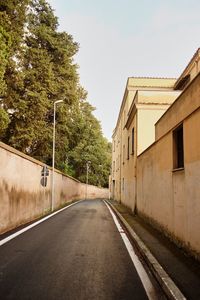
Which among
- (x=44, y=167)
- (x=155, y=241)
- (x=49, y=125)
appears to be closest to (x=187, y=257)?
(x=155, y=241)

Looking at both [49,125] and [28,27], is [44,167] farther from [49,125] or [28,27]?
[28,27]

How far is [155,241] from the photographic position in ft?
25.9

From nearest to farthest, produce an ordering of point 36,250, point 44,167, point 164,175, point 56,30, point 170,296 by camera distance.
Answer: point 170,296 < point 36,250 < point 164,175 < point 44,167 < point 56,30

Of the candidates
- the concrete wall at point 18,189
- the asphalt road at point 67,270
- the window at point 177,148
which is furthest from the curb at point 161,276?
the concrete wall at point 18,189

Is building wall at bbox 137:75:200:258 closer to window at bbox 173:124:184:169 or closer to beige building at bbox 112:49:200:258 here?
beige building at bbox 112:49:200:258

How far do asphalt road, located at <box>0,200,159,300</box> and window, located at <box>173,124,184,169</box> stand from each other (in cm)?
261

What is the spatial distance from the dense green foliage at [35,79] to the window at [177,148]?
36.5 ft

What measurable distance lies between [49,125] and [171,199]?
20.8m

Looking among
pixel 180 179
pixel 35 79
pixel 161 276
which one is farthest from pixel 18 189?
pixel 35 79

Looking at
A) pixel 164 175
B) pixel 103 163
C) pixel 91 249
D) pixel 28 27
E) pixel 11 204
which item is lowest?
pixel 91 249

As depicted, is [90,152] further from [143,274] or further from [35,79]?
[143,274]

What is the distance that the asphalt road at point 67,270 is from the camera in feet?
13.5

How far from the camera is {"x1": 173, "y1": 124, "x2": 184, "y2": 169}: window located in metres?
7.95

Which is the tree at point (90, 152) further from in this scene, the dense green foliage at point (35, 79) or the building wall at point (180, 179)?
the building wall at point (180, 179)
